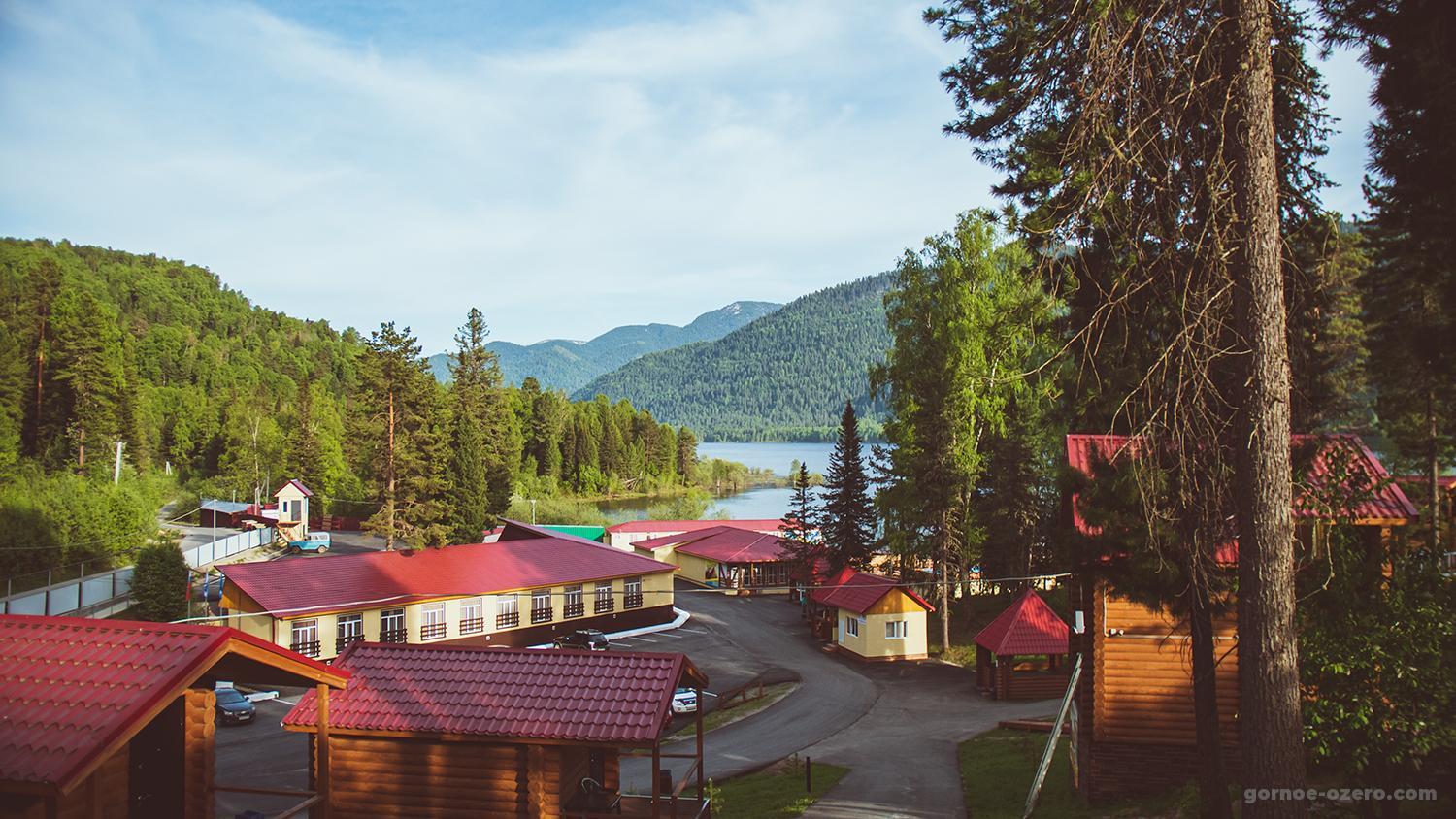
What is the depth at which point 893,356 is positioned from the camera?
105 feet

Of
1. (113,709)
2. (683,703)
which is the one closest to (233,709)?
(683,703)

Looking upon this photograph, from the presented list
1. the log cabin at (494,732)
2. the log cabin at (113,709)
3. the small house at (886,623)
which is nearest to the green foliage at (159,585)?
the small house at (886,623)

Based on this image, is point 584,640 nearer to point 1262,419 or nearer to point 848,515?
point 848,515

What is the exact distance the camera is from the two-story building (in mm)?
28969

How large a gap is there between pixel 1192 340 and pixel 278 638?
2937 centimetres

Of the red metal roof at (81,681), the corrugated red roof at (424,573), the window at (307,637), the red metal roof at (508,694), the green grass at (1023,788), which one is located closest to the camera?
the red metal roof at (81,681)

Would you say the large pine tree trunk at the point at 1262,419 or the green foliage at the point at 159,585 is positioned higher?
the large pine tree trunk at the point at 1262,419

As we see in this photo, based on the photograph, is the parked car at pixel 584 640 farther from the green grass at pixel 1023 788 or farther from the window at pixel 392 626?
the green grass at pixel 1023 788

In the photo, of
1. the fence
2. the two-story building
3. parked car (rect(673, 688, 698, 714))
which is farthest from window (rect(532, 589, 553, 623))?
the fence

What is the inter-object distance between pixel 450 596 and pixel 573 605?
5.35 metres

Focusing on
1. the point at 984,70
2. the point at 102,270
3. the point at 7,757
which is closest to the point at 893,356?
the point at 984,70

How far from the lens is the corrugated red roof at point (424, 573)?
29188mm

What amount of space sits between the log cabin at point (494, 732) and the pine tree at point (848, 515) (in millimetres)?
26526

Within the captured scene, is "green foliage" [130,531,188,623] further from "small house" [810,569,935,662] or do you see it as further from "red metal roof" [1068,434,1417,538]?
"red metal roof" [1068,434,1417,538]
